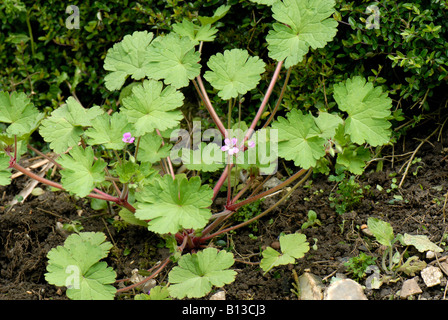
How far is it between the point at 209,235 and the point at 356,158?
80cm

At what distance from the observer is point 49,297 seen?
2586mm

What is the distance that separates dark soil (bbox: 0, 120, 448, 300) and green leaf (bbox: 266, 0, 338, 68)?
809 mm

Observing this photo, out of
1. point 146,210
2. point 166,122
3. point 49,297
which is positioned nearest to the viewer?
point 146,210

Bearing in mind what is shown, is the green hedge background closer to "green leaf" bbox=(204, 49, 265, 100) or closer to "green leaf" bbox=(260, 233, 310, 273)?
"green leaf" bbox=(204, 49, 265, 100)

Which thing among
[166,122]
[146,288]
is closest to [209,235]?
[146,288]

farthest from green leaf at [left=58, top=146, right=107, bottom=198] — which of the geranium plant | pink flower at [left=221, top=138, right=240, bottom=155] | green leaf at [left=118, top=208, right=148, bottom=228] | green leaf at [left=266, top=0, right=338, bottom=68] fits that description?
green leaf at [left=266, top=0, right=338, bottom=68]

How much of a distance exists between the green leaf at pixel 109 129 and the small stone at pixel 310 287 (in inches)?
39.9

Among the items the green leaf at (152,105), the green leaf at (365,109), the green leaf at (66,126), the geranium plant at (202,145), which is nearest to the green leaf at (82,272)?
the geranium plant at (202,145)

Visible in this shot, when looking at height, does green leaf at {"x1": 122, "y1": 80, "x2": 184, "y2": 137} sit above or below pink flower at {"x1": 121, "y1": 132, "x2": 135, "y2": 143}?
above

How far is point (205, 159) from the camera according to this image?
2.61 m

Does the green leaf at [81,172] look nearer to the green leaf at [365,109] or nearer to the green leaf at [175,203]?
the green leaf at [175,203]

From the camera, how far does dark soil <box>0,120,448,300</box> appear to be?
8.23 ft

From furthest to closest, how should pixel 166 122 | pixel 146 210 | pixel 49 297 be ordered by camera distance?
pixel 49 297 → pixel 166 122 → pixel 146 210

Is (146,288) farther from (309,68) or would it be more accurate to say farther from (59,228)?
(309,68)
